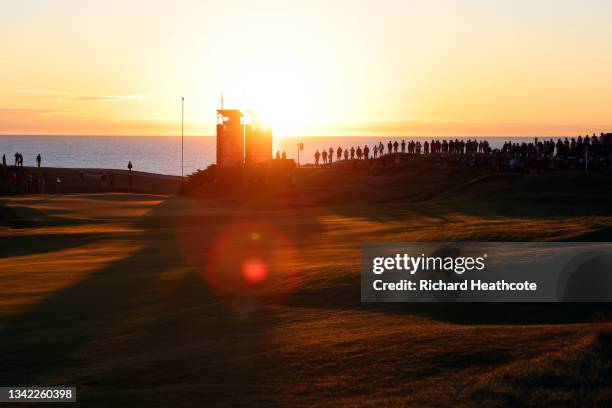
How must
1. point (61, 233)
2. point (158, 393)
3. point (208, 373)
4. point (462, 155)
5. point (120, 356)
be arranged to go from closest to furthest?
point (158, 393)
point (208, 373)
point (120, 356)
point (61, 233)
point (462, 155)

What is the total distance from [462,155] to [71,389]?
67.8 meters

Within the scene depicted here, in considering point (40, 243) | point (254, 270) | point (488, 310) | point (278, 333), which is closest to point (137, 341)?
point (278, 333)

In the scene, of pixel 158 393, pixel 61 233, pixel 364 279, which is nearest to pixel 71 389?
pixel 158 393

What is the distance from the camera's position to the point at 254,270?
2597cm

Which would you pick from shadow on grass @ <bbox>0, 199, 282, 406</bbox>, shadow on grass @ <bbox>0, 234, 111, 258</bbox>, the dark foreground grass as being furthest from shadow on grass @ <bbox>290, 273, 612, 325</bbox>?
shadow on grass @ <bbox>0, 234, 111, 258</bbox>

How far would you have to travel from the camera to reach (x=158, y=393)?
12953 mm

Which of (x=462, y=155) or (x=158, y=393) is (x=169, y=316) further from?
(x=462, y=155)

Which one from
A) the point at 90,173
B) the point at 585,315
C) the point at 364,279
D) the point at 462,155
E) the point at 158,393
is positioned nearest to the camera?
the point at 158,393

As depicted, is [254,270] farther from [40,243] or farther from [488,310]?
[40,243]

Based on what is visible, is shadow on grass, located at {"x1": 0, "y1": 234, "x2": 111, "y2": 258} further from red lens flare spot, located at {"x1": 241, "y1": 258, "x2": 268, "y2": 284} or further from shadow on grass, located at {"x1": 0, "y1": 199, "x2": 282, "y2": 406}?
shadow on grass, located at {"x1": 0, "y1": 199, "x2": 282, "y2": 406}

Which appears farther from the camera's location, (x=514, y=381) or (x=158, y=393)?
(x=158, y=393)

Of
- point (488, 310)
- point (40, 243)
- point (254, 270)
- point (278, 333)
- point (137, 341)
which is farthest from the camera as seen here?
point (40, 243)

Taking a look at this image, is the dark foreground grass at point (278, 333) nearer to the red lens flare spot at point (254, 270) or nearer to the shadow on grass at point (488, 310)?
the shadow on grass at point (488, 310)

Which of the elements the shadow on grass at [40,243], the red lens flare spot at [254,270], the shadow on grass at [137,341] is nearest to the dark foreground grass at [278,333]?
the shadow on grass at [137,341]
